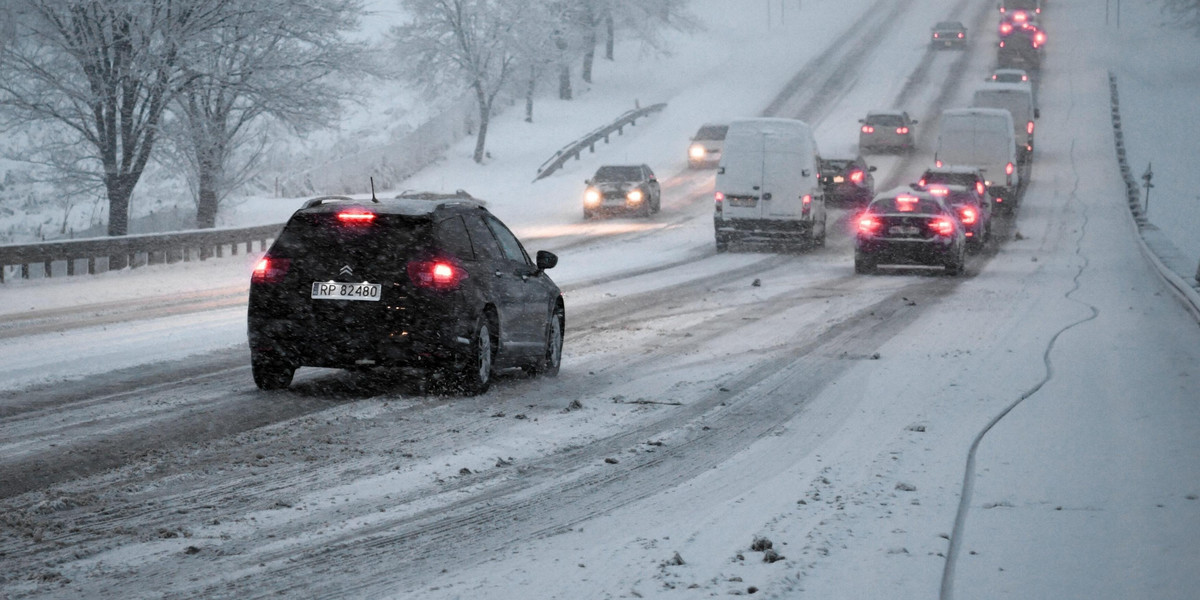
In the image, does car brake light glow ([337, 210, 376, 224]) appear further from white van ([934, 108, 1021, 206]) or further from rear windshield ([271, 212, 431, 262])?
white van ([934, 108, 1021, 206])

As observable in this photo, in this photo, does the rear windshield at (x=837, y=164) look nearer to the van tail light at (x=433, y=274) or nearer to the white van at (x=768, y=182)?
the white van at (x=768, y=182)

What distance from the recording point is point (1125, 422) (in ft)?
32.8

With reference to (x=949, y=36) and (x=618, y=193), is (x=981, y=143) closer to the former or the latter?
(x=618, y=193)

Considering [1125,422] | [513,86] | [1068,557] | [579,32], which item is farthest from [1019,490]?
[579,32]

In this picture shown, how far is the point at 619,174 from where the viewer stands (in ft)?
130

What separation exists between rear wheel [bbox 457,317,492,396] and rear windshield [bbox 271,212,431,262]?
2.65ft

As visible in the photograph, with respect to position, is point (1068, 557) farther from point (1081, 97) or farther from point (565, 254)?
point (1081, 97)

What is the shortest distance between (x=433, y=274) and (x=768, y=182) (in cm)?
1962

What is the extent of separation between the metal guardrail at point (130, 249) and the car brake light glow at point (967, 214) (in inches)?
576

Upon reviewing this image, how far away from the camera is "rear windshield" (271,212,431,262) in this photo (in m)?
10.0

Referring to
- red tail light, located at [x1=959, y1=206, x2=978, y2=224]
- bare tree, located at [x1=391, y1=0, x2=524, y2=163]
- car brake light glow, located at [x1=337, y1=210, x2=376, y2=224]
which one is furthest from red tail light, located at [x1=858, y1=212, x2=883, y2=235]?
bare tree, located at [x1=391, y1=0, x2=524, y2=163]

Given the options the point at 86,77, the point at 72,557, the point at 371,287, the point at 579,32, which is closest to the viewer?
the point at 72,557

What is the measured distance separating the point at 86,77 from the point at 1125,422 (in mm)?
21300

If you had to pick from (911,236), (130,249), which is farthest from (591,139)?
(130,249)
